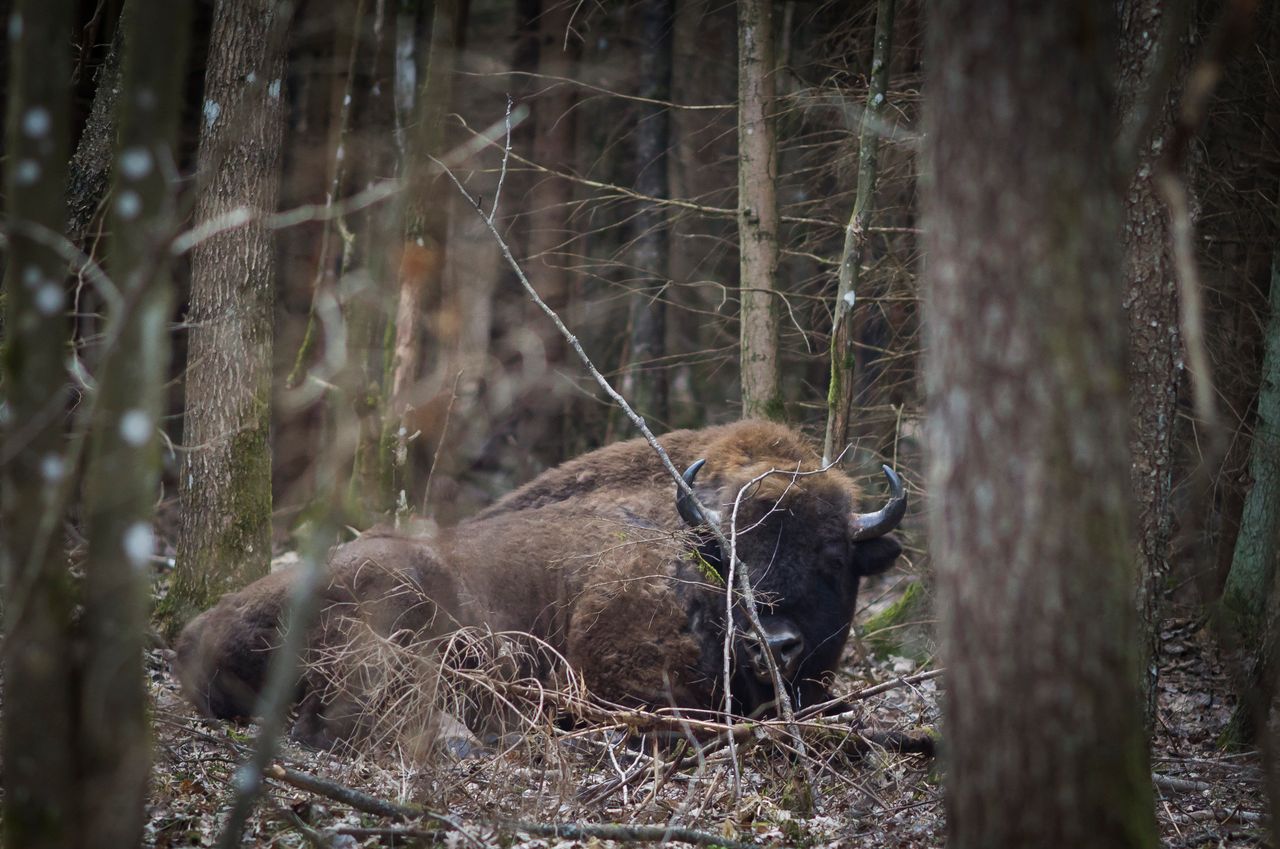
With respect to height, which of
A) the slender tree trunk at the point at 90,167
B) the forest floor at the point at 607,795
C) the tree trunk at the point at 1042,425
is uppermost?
the slender tree trunk at the point at 90,167

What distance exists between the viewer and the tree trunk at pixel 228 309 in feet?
24.5

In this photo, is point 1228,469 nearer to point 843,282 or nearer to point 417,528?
point 843,282

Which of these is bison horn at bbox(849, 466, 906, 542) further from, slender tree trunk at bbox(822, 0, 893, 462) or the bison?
slender tree trunk at bbox(822, 0, 893, 462)

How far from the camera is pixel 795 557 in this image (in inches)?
281

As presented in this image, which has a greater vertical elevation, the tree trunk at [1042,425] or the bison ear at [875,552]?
the tree trunk at [1042,425]

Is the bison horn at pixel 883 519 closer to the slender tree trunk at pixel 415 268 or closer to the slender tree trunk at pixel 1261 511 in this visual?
the slender tree trunk at pixel 1261 511

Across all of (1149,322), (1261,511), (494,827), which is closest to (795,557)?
(1149,322)

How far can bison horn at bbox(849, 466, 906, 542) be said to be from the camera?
7.43 meters

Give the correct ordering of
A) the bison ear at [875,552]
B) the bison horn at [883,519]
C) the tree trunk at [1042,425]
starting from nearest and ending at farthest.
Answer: the tree trunk at [1042,425], the bison horn at [883,519], the bison ear at [875,552]

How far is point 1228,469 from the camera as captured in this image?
8.98m

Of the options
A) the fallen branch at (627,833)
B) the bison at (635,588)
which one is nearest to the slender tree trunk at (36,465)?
the fallen branch at (627,833)

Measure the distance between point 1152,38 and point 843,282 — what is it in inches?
110

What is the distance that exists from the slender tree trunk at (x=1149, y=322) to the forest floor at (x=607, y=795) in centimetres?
80

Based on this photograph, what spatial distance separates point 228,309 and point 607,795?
14.7 feet
